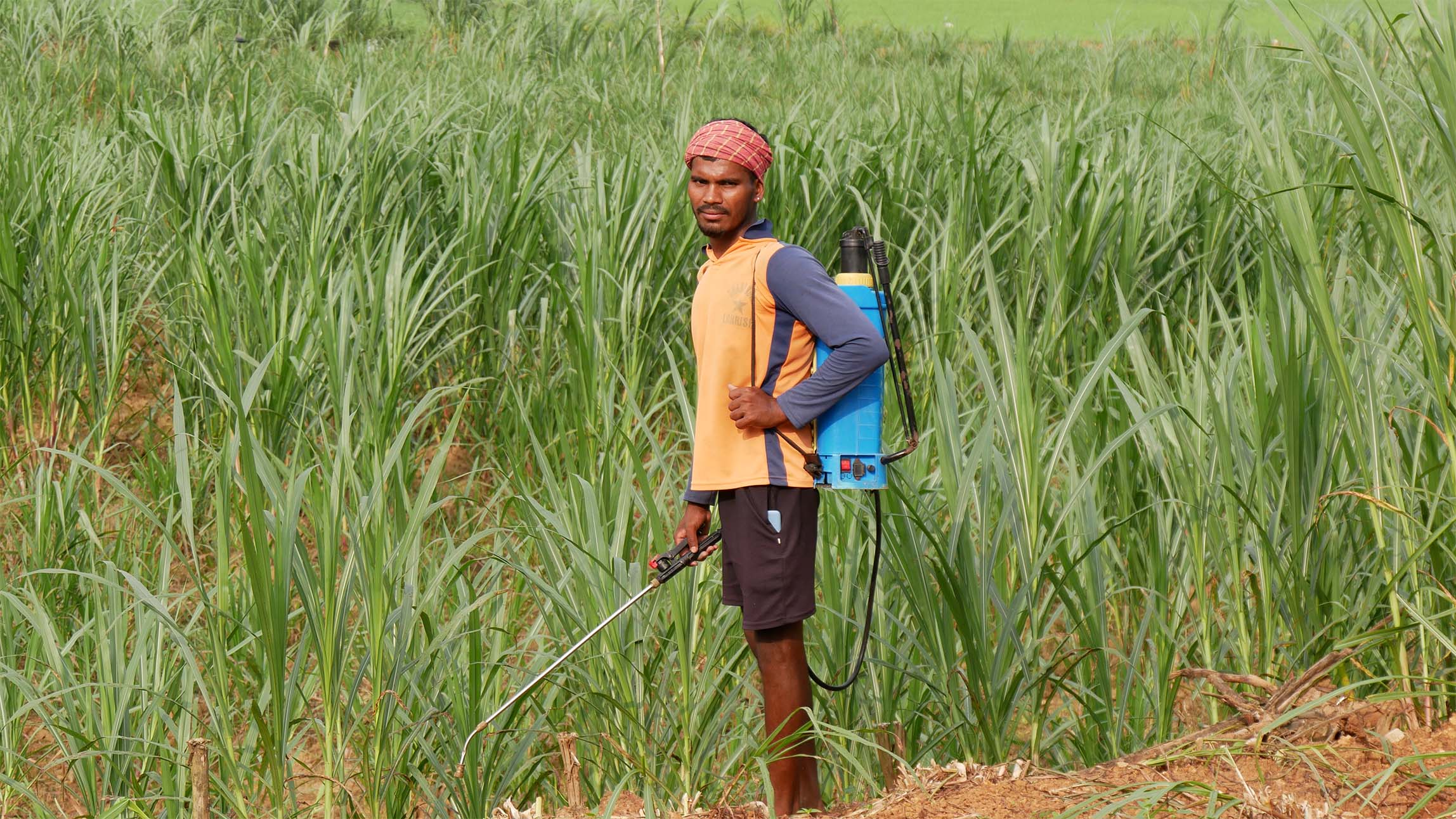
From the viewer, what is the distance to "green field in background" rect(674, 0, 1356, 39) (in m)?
13.4

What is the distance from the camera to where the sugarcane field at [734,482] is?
67.9 inches

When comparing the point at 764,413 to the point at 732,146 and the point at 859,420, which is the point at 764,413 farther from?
the point at 732,146

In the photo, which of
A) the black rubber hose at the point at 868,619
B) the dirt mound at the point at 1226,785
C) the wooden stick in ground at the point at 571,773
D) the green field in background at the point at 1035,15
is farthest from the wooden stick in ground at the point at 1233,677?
the green field in background at the point at 1035,15

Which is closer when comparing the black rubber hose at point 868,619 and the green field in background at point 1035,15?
the black rubber hose at point 868,619

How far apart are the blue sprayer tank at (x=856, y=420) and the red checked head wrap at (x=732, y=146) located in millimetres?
184

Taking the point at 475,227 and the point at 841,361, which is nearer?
the point at 841,361

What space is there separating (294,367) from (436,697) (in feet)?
3.70

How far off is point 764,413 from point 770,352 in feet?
0.35

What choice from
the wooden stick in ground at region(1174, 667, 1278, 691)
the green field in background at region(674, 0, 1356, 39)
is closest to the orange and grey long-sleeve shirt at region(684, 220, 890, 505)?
the wooden stick in ground at region(1174, 667, 1278, 691)

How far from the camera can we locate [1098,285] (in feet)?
12.9

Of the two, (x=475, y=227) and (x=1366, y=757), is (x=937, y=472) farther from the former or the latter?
(x=475, y=227)

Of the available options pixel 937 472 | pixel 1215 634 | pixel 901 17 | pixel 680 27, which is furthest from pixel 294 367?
pixel 901 17

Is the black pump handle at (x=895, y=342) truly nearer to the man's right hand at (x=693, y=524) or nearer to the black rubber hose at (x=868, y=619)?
the black rubber hose at (x=868, y=619)

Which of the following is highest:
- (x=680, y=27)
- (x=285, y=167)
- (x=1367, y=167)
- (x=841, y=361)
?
(x=680, y=27)
